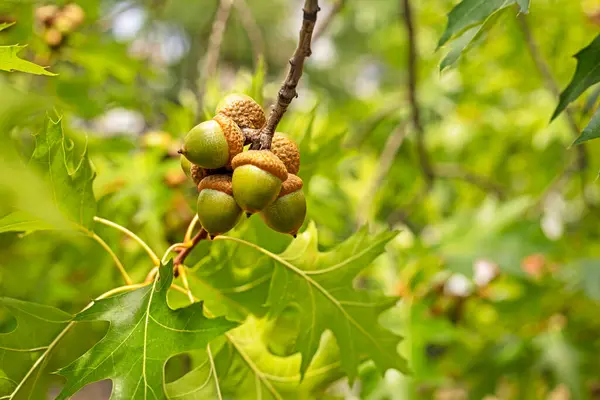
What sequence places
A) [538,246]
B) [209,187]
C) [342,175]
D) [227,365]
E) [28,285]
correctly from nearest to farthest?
[209,187] → [227,365] → [28,285] → [538,246] → [342,175]

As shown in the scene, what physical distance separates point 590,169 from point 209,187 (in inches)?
81.3

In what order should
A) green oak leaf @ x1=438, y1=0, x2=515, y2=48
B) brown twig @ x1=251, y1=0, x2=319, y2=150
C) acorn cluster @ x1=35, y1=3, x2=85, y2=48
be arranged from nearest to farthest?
brown twig @ x1=251, y1=0, x2=319, y2=150
green oak leaf @ x1=438, y1=0, x2=515, y2=48
acorn cluster @ x1=35, y1=3, x2=85, y2=48

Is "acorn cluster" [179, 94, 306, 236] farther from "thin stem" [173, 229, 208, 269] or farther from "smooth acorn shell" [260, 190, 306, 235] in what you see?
"thin stem" [173, 229, 208, 269]

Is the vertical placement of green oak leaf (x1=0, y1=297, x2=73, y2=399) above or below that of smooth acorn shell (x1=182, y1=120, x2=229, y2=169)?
below

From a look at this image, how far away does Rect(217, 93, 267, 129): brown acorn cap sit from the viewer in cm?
80

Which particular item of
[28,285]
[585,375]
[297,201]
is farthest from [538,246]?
[28,285]

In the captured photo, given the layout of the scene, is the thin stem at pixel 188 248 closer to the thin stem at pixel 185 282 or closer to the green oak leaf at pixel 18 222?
the thin stem at pixel 185 282

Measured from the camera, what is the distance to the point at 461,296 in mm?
2133

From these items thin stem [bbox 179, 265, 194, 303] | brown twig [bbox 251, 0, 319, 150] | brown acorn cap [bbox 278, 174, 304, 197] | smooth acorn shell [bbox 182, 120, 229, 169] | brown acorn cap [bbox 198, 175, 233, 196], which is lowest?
thin stem [bbox 179, 265, 194, 303]

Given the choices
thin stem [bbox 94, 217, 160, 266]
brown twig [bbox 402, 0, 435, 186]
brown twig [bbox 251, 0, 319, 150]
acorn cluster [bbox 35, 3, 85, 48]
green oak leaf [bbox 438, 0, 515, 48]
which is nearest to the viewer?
brown twig [bbox 251, 0, 319, 150]

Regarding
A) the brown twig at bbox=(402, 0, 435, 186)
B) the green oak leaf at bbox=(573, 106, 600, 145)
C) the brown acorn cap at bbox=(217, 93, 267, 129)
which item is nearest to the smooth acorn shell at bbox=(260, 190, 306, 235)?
the brown acorn cap at bbox=(217, 93, 267, 129)

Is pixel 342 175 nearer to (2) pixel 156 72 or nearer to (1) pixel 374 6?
(2) pixel 156 72

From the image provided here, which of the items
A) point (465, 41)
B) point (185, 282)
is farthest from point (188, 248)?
point (465, 41)

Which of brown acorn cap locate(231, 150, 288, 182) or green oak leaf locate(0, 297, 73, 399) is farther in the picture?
green oak leaf locate(0, 297, 73, 399)
